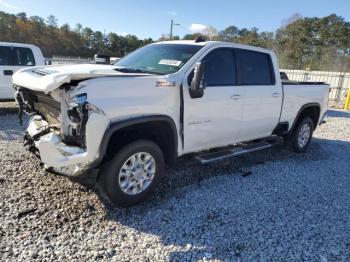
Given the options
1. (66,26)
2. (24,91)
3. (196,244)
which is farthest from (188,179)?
(66,26)

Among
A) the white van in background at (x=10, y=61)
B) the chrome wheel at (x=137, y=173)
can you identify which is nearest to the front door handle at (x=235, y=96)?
the chrome wheel at (x=137, y=173)

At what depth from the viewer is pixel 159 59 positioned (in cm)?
465

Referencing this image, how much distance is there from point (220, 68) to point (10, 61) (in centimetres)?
682

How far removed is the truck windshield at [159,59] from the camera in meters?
4.31

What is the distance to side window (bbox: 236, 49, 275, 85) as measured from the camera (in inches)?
199

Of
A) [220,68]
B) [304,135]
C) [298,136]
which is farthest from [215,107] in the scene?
[304,135]

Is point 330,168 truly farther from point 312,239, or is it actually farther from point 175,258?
point 175,258

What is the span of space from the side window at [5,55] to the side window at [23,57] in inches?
6.8

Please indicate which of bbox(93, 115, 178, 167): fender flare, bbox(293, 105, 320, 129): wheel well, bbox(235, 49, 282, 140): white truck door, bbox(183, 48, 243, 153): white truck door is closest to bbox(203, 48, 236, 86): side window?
bbox(183, 48, 243, 153): white truck door

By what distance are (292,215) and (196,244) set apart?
1.42 metres

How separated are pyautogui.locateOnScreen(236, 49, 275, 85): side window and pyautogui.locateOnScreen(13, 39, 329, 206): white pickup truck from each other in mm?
16

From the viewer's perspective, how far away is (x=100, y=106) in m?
3.31

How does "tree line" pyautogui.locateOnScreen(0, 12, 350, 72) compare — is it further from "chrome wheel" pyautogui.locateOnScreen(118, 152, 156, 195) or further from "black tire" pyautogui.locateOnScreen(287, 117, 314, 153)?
"chrome wheel" pyautogui.locateOnScreen(118, 152, 156, 195)

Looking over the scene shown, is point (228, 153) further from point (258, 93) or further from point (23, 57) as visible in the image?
point (23, 57)
